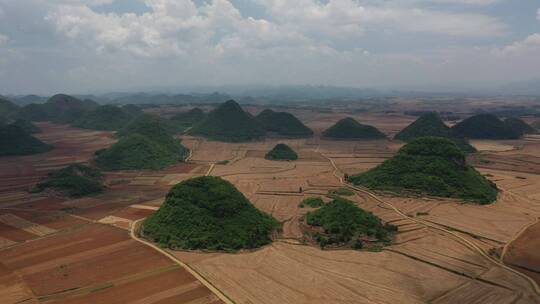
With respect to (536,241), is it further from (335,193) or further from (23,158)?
(23,158)

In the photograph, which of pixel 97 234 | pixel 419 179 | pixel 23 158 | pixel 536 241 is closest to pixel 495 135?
pixel 419 179

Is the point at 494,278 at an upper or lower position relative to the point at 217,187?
lower

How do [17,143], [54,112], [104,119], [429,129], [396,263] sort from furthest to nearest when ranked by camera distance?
[54,112] < [104,119] < [429,129] < [17,143] < [396,263]

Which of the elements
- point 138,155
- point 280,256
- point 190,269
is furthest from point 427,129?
point 190,269

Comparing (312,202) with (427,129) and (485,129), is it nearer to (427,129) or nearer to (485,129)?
(427,129)

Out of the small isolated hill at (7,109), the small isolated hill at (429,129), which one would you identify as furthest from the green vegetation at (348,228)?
the small isolated hill at (7,109)
